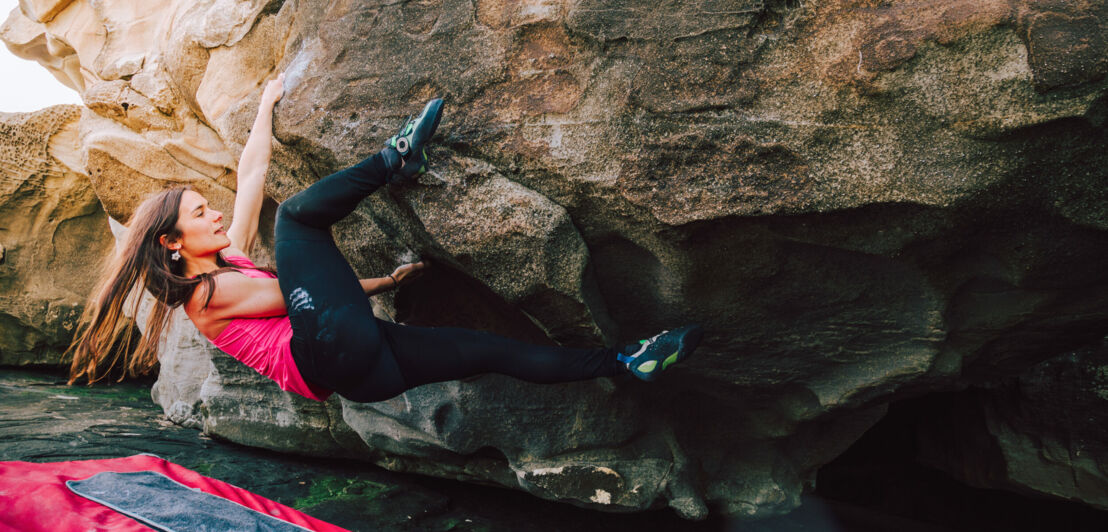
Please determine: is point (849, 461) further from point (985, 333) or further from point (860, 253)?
point (860, 253)

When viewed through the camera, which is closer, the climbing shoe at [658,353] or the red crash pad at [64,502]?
the red crash pad at [64,502]

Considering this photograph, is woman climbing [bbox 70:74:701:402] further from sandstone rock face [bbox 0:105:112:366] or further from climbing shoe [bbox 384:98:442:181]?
sandstone rock face [bbox 0:105:112:366]

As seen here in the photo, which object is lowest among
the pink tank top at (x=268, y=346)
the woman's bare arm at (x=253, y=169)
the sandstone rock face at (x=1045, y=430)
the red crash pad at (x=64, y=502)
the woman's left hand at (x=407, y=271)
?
the red crash pad at (x=64, y=502)

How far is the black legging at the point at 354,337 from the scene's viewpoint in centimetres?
195

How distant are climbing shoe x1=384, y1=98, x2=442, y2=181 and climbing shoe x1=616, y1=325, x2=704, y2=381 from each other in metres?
0.96

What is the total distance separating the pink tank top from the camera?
210 cm

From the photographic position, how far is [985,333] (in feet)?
7.43

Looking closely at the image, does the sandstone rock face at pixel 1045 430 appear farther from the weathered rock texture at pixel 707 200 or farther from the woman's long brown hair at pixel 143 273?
the woman's long brown hair at pixel 143 273

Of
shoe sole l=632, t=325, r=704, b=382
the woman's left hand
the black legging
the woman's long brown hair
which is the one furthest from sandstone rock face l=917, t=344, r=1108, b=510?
the woman's long brown hair

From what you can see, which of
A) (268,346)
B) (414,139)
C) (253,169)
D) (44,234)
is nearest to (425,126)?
(414,139)

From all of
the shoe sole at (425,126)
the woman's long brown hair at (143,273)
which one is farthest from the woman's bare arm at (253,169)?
the shoe sole at (425,126)

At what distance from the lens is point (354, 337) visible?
1944 millimetres

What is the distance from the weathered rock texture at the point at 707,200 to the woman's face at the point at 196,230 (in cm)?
41

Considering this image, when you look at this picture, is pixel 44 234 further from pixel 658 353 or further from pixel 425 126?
pixel 658 353
